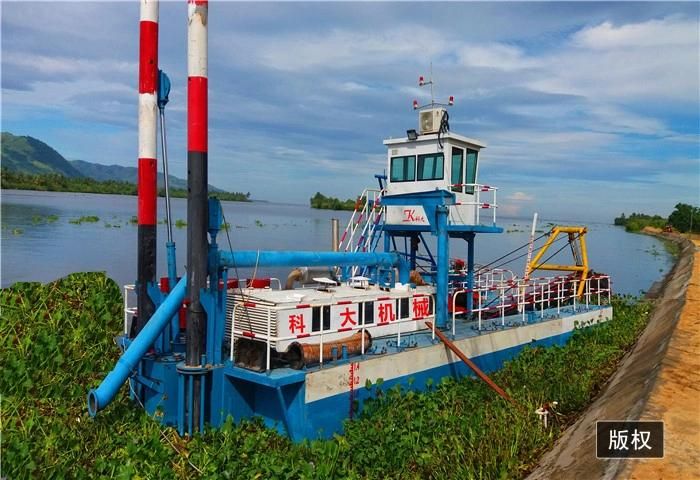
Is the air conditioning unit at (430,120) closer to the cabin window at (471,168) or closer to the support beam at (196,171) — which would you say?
the cabin window at (471,168)

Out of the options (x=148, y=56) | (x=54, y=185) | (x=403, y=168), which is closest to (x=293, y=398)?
(x=148, y=56)

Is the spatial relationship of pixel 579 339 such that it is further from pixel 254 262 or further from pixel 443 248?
pixel 254 262

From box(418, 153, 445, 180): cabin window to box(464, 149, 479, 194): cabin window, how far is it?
1.01 meters

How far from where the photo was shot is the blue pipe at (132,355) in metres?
8.75

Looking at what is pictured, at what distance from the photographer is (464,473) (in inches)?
311

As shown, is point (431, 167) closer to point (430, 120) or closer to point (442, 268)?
point (430, 120)

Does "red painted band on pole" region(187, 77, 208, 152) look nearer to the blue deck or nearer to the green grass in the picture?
the blue deck

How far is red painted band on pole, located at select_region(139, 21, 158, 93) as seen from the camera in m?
10.4

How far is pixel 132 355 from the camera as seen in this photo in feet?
29.8

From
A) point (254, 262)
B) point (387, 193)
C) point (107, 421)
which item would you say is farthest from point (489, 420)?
point (387, 193)

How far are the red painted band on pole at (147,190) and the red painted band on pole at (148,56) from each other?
55.9 inches

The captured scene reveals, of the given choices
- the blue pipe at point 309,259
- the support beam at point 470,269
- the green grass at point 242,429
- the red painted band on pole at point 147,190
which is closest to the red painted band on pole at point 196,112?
the red painted band on pole at point 147,190

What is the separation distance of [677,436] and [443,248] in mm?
6873

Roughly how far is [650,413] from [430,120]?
30.7ft
